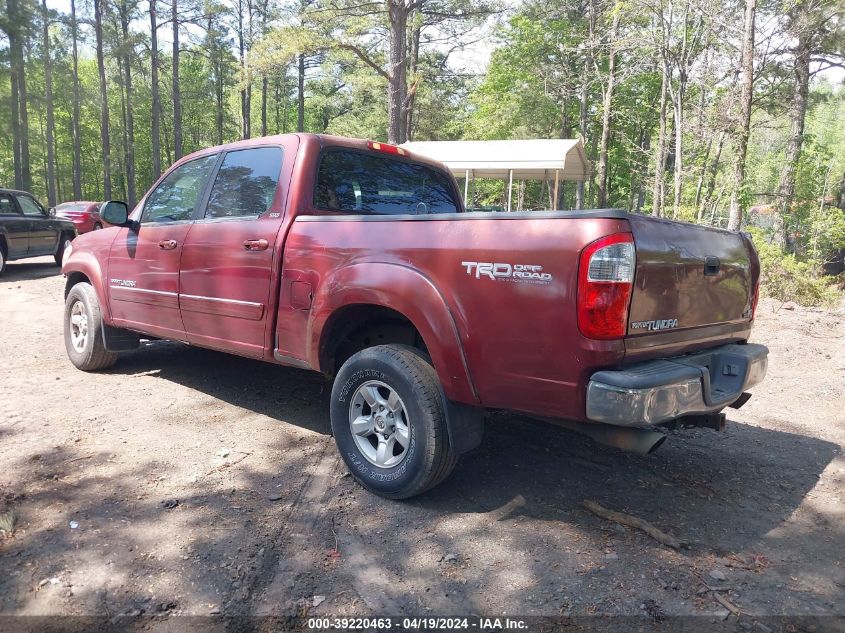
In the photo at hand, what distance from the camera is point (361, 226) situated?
326cm

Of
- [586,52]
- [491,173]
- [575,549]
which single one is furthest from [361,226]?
[586,52]

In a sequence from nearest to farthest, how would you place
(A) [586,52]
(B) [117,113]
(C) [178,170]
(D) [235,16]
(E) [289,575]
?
(E) [289,575], (C) [178,170], (A) [586,52], (D) [235,16], (B) [117,113]

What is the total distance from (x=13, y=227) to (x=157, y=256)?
10.0 meters

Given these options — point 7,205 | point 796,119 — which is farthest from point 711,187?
point 7,205

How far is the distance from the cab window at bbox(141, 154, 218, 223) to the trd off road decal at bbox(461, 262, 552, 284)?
8.96ft

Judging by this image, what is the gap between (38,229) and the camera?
12.9m

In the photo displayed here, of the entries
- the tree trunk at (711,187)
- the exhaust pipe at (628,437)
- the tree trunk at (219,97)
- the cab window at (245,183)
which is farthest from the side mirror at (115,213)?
the tree trunk at (219,97)

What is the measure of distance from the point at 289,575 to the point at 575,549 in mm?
1325

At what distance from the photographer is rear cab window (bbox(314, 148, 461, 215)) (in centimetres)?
390

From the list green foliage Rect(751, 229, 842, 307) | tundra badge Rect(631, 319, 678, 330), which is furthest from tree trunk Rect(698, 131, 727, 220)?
tundra badge Rect(631, 319, 678, 330)

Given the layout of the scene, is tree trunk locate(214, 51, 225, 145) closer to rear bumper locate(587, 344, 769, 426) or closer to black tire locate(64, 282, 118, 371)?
black tire locate(64, 282, 118, 371)

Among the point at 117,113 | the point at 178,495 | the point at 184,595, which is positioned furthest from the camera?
the point at 117,113

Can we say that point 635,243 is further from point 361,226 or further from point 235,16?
point 235,16

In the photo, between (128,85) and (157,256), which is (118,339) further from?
(128,85)
